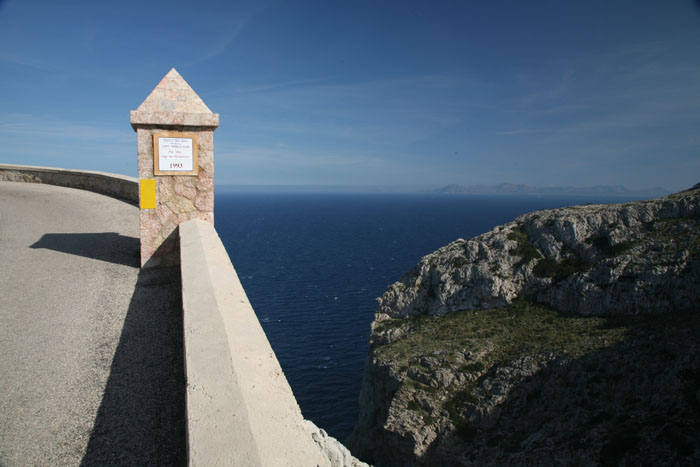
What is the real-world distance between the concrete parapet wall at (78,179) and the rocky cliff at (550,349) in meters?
22.0

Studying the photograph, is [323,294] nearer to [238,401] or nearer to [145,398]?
[145,398]

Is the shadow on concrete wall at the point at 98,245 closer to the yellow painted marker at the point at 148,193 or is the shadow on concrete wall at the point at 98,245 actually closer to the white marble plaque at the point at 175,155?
the yellow painted marker at the point at 148,193

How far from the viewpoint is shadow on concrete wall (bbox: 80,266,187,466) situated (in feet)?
10.1

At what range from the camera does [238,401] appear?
2.53 m

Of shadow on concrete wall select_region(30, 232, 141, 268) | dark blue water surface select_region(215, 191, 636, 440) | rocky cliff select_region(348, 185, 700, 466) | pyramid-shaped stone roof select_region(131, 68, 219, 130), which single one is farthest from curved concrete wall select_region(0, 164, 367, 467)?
dark blue water surface select_region(215, 191, 636, 440)

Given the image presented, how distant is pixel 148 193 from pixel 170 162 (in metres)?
0.76

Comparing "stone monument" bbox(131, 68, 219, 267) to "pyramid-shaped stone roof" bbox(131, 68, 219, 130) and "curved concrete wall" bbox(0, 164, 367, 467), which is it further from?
"curved concrete wall" bbox(0, 164, 367, 467)

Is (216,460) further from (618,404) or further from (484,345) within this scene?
(484,345)

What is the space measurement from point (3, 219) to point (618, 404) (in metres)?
30.4

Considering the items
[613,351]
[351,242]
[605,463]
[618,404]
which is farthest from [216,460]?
[351,242]

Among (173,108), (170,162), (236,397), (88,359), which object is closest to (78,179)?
(170,162)

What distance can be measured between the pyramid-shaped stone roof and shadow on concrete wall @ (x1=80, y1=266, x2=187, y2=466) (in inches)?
143

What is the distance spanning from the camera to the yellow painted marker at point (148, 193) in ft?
25.0

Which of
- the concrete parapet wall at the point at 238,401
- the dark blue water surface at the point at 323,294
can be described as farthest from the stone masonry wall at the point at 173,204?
the dark blue water surface at the point at 323,294
